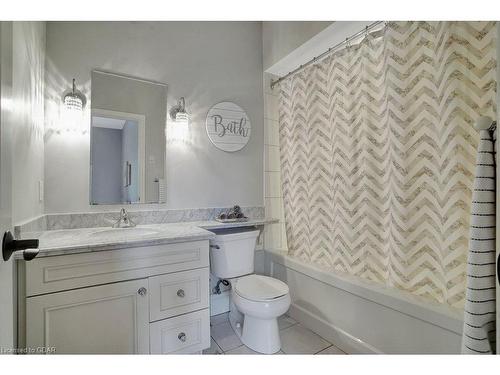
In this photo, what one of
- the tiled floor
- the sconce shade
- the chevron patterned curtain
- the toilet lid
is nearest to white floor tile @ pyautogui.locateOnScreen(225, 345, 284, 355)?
the tiled floor

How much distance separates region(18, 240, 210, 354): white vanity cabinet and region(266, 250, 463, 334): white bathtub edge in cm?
83

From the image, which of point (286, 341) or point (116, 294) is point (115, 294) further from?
point (286, 341)

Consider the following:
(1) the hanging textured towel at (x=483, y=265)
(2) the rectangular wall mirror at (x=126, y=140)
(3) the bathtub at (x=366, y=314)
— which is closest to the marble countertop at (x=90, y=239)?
(2) the rectangular wall mirror at (x=126, y=140)

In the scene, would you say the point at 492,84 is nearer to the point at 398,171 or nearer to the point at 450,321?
the point at 398,171

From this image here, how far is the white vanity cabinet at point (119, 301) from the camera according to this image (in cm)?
105

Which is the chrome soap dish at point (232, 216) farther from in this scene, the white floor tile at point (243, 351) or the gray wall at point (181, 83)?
the white floor tile at point (243, 351)

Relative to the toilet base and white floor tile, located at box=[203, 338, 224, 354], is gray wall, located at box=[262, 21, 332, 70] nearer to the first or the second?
the toilet base

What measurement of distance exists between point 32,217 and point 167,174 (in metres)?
0.83

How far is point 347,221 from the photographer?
1636 mm

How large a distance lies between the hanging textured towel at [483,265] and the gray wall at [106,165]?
1911 millimetres

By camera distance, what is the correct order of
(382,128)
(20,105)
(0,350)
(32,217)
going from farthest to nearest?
(382,128)
(32,217)
(20,105)
(0,350)

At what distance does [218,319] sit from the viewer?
1.97 meters

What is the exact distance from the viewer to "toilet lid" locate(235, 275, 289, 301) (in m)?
1.53
